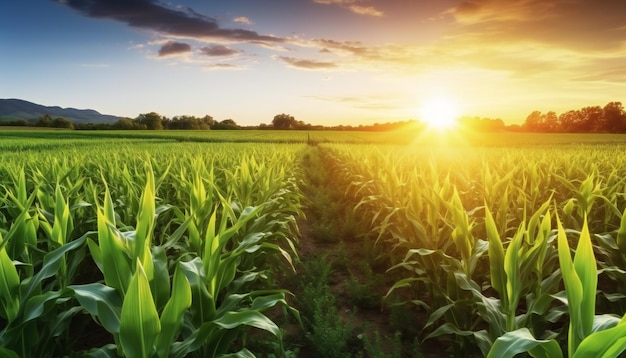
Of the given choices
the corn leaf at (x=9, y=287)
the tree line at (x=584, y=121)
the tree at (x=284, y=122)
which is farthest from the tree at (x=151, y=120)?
the corn leaf at (x=9, y=287)

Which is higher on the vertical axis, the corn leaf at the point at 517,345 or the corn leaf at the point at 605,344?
the corn leaf at the point at 605,344

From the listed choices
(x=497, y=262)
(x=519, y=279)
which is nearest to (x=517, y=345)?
(x=519, y=279)

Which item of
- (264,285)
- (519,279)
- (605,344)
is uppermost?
(605,344)

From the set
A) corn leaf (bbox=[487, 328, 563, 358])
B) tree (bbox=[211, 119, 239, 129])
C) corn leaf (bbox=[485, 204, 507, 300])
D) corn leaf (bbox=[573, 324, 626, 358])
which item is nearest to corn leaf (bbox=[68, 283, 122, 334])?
corn leaf (bbox=[487, 328, 563, 358])

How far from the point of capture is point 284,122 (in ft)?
331

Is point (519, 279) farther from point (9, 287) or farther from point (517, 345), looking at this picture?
point (9, 287)

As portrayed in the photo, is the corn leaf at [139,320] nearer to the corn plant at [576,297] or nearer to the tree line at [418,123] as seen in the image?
the corn plant at [576,297]

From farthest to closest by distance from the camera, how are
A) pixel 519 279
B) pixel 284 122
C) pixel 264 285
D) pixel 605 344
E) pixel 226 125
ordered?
pixel 284 122, pixel 226 125, pixel 264 285, pixel 519 279, pixel 605 344

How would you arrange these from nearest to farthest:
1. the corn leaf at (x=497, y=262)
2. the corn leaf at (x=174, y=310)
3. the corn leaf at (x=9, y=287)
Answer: the corn leaf at (x=174, y=310) < the corn leaf at (x=9, y=287) < the corn leaf at (x=497, y=262)

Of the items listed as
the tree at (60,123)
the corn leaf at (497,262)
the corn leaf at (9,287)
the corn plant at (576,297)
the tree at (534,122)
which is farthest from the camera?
the tree at (534,122)

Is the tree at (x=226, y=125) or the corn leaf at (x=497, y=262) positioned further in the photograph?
the tree at (x=226, y=125)

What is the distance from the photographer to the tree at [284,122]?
100 meters

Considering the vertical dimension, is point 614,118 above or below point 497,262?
above

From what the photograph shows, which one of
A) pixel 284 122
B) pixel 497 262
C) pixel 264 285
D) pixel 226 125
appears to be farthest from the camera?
pixel 284 122
